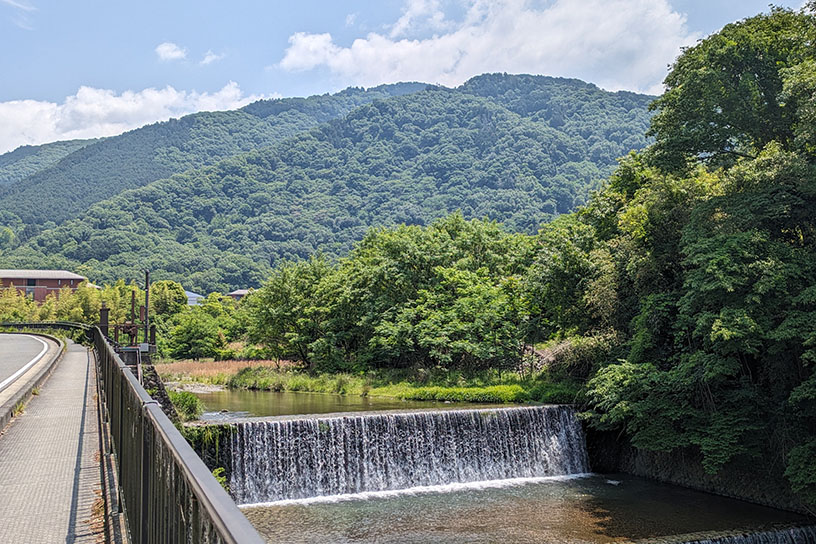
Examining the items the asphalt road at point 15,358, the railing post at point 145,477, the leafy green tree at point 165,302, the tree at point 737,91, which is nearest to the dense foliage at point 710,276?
the tree at point 737,91

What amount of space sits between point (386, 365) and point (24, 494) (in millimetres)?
28783

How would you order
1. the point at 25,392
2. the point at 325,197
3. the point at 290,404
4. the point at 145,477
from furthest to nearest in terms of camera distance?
the point at 325,197, the point at 290,404, the point at 25,392, the point at 145,477

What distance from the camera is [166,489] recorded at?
2.94 m

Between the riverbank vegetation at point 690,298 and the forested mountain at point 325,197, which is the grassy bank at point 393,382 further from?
the forested mountain at point 325,197

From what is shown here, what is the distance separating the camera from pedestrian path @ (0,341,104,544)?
5.20 m

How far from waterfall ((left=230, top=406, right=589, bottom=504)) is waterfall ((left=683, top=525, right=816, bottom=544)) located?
21.7ft

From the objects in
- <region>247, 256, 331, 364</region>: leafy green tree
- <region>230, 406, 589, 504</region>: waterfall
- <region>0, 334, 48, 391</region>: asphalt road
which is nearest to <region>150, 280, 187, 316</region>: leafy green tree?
<region>247, 256, 331, 364</region>: leafy green tree

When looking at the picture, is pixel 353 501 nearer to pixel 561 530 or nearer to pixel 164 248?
pixel 561 530

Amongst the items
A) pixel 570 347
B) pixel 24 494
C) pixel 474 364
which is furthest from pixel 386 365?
pixel 24 494

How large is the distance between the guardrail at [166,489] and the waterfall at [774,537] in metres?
11.6

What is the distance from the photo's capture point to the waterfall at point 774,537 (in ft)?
43.5

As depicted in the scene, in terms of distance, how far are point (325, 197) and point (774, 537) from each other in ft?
529

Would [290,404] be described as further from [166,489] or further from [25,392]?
[166,489]

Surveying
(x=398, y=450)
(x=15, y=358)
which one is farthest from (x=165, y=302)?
(x=398, y=450)
